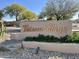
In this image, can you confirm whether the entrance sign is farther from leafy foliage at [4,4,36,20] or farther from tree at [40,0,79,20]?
leafy foliage at [4,4,36,20]

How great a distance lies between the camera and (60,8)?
3650 cm

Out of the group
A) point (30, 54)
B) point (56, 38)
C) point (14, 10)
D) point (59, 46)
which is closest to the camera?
point (30, 54)

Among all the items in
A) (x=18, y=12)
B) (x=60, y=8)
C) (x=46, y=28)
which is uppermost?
(x=18, y=12)

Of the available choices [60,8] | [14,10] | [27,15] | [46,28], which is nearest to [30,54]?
[46,28]

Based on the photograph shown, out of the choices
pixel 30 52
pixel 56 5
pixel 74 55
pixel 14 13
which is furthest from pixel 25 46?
pixel 14 13

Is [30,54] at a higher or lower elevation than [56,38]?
lower

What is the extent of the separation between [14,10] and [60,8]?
23.2 meters

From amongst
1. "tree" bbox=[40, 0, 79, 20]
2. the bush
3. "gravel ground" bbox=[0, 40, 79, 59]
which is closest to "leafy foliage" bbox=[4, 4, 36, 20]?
"tree" bbox=[40, 0, 79, 20]

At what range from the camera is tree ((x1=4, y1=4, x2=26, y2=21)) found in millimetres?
56591

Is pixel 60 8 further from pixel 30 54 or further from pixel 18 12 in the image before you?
pixel 30 54

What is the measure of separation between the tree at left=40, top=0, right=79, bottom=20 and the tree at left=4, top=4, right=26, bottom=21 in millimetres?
19624

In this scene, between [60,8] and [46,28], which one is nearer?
[46,28]

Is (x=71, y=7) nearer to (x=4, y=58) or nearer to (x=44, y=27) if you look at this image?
(x=44, y=27)

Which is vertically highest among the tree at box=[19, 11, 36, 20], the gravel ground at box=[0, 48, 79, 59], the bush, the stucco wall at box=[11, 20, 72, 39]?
the tree at box=[19, 11, 36, 20]
